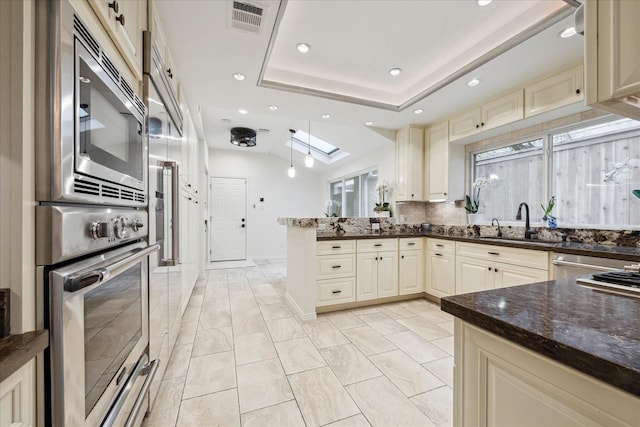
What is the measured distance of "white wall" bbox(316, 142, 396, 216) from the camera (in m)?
4.40

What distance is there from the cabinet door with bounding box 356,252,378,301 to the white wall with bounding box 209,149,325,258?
4.08m

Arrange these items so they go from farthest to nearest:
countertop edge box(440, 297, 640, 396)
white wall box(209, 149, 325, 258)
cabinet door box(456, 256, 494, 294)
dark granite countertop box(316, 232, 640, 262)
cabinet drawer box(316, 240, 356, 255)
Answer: white wall box(209, 149, 325, 258) < cabinet drawer box(316, 240, 356, 255) < cabinet door box(456, 256, 494, 294) < dark granite countertop box(316, 232, 640, 262) < countertop edge box(440, 297, 640, 396)

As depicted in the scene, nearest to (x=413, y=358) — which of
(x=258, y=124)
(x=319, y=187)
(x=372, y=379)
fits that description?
(x=372, y=379)

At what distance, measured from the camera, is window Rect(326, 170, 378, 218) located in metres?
5.33

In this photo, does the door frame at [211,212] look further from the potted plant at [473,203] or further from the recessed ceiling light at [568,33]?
the recessed ceiling light at [568,33]

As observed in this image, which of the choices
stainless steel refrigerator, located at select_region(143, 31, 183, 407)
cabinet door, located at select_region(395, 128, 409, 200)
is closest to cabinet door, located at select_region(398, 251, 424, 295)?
cabinet door, located at select_region(395, 128, 409, 200)

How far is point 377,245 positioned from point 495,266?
1.22 metres

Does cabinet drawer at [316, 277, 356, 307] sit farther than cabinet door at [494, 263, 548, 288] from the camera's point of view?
Yes

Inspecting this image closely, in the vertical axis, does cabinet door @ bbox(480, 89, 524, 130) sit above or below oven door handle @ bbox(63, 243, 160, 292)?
above

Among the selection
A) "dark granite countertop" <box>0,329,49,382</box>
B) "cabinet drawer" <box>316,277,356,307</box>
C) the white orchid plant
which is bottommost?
"cabinet drawer" <box>316,277,356,307</box>

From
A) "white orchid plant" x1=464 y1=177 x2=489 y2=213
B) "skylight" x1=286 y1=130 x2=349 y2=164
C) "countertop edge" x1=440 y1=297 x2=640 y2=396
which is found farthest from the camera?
"skylight" x1=286 y1=130 x2=349 y2=164

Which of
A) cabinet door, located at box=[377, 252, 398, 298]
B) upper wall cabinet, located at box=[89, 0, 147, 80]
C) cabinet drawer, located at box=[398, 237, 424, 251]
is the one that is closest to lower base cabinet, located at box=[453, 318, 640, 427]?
upper wall cabinet, located at box=[89, 0, 147, 80]

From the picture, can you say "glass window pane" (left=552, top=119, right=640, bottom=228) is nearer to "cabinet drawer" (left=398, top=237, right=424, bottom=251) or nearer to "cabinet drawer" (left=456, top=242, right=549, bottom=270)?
"cabinet drawer" (left=456, top=242, right=549, bottom=270)

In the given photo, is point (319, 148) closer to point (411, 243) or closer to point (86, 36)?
point (411, 243)
